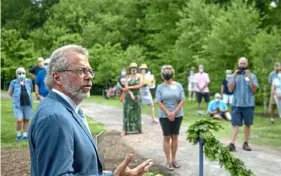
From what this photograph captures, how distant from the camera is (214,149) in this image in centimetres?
632

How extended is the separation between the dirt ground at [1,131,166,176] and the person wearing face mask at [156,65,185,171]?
38cm

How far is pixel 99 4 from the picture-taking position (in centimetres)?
4816

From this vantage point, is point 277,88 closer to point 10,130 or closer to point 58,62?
point 10,130

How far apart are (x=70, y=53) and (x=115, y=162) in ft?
20.2

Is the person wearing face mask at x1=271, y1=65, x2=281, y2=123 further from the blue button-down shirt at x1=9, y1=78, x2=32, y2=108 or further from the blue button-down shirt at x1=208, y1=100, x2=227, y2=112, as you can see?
the blue button-down shirt at x1=9, y1=78, x2=32, y2=108

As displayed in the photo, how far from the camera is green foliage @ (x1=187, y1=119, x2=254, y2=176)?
5914 mm

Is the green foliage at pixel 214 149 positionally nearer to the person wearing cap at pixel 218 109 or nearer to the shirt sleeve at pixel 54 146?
the shirt sleeve at pixel 54 146

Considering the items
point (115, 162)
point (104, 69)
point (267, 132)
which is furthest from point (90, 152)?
point (104, 69)

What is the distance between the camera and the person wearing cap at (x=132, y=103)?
1230cm

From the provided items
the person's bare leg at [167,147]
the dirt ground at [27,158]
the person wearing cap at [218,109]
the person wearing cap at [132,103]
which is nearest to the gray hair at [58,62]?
the dirt ground at [27,158]

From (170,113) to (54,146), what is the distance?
19.5ft

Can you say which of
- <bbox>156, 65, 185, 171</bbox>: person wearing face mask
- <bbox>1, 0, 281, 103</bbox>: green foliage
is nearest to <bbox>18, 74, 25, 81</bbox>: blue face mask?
<bbox>156, 65, 185, 171</bbox>: person wearing face mask

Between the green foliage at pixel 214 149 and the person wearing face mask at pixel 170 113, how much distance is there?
54.5 inches

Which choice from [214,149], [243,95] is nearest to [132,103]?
[243,95]
